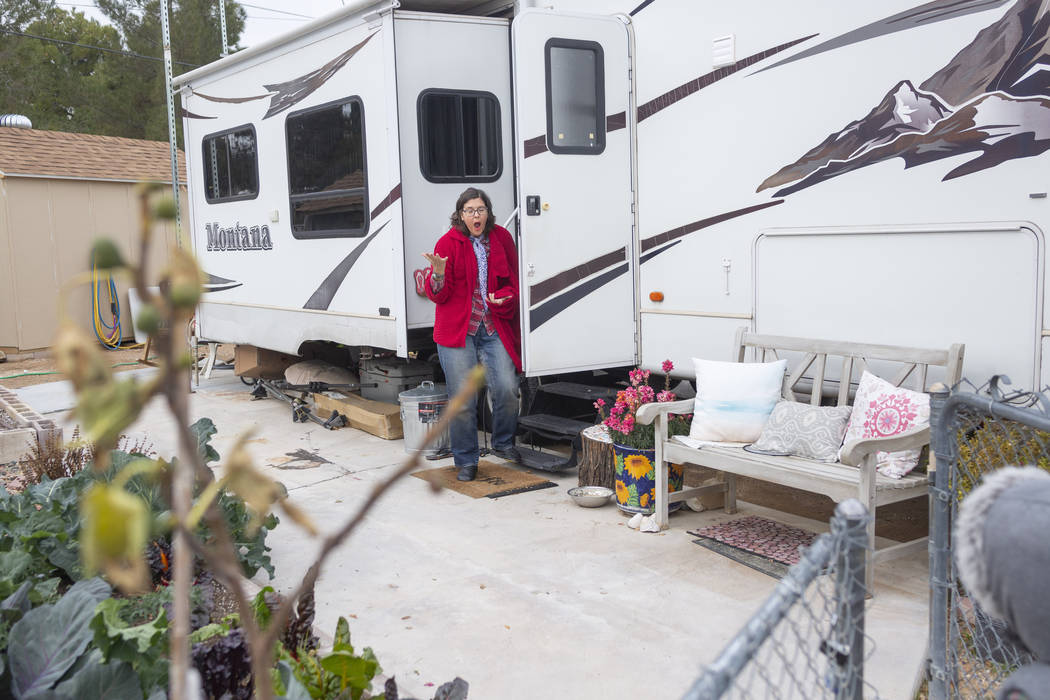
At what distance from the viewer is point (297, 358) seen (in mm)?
9070

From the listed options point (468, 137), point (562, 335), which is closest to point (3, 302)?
point (468, 137)

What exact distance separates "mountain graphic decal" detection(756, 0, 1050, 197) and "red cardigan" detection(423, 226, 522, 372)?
215 cm

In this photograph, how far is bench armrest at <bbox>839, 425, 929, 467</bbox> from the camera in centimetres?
369

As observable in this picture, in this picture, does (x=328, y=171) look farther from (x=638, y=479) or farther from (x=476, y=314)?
(x=638, y=479)

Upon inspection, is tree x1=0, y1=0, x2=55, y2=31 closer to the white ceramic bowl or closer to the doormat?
the white ceramic bowl

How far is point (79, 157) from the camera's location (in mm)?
13906

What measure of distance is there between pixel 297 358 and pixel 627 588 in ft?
18.9

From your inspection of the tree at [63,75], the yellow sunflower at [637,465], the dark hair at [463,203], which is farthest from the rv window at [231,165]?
the tree at [63,75]

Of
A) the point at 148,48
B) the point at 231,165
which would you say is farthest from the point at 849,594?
the point at 148,48

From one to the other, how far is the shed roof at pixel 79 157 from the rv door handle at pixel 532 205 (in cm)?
882

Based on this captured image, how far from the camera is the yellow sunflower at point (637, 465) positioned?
485 centimetres

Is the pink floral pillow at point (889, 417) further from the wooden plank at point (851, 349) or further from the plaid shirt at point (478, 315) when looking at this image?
the plaid shirt at point (478, 315)

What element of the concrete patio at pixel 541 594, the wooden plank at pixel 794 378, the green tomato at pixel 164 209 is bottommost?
the concrete patio at pixel 541 594

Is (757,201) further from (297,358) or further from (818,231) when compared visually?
(297,358)
